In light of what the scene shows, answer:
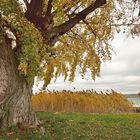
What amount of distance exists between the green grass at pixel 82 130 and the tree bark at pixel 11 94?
608 mm

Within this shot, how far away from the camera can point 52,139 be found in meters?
15.7

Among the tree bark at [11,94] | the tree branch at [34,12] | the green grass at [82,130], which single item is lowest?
the green grass at [82,130]

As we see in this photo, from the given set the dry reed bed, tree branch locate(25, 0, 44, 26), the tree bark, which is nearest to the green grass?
the tree bark

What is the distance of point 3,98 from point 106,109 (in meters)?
11.1

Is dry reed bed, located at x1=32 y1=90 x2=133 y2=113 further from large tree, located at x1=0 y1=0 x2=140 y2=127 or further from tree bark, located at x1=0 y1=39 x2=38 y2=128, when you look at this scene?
tree bark, located at x1=0 y1=39 x2=38 y2=128

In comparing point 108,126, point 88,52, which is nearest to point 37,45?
point 108,126

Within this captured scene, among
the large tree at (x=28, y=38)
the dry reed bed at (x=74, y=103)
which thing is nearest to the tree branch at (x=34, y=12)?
the large tree at (x=28, y=38)

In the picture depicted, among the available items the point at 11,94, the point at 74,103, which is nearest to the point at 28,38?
the point at 11,94

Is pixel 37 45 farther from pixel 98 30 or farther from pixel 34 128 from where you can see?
pixel 98 30

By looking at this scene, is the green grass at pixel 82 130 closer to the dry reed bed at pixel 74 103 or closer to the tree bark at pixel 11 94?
the tree bark at pixel 11 94

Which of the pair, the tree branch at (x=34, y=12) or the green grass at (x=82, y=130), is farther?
the tree branch at (x=34, y=12)

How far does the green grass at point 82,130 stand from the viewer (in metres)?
16.0

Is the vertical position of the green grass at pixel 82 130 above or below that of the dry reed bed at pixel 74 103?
below

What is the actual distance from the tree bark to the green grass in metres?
0.61
